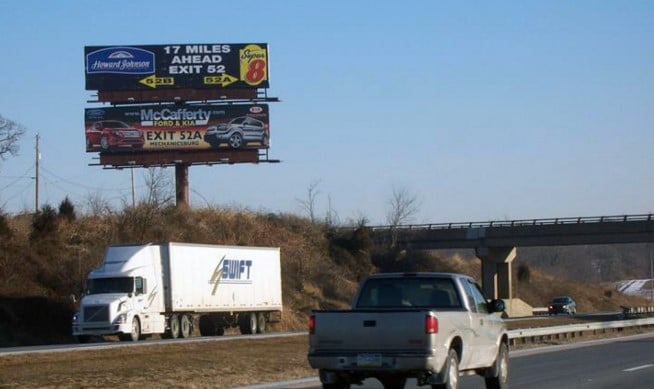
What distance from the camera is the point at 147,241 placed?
60.1m

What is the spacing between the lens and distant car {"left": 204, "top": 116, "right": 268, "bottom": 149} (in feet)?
215

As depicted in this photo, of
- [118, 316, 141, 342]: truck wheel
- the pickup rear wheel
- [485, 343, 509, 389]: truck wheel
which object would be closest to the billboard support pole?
[118, 316, 141, 342]: truck wheel

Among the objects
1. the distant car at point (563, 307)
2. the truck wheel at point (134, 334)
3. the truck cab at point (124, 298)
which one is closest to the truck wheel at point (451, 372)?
the truck cab at point (124, 298)

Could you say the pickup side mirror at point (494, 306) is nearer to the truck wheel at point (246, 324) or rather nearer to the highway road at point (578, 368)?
the highway road at point (578, 368)

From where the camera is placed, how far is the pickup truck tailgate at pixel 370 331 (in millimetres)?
15445

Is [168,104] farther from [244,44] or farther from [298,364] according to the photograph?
[298,364]

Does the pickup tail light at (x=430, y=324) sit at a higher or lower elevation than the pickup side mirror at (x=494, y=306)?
lower

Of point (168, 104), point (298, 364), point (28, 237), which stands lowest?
point (298, 364)

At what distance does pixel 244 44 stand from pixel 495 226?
102 feet

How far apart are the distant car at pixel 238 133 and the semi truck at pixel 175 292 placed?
51.5 ft

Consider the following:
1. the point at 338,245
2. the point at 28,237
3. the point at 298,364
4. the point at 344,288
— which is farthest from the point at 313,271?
the point at 298,364

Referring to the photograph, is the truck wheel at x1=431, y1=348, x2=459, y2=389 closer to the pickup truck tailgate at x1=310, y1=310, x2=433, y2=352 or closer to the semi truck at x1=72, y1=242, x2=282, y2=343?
the pickup truck tailgate at x1=310, y1=310, x2=433, y2=352

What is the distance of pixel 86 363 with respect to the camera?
86.3 ft

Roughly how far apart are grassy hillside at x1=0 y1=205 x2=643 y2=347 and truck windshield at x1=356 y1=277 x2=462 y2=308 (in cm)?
3036
